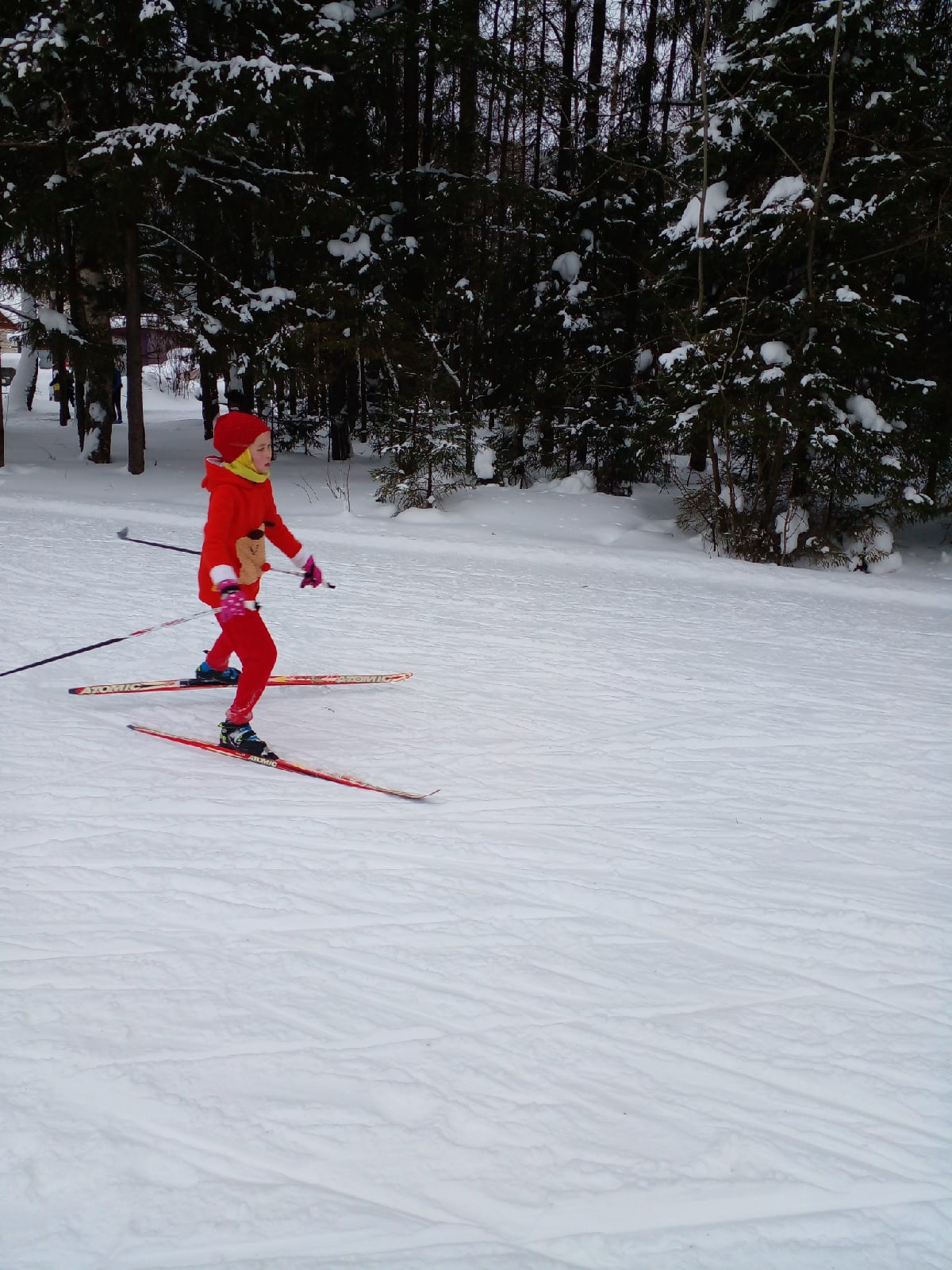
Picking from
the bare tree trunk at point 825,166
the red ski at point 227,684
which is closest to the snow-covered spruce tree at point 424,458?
the bare tree trunk at point 825,166

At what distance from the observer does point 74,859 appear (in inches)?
131

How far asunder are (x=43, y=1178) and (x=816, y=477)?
10.4 meters

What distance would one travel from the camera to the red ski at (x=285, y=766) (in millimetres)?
4039

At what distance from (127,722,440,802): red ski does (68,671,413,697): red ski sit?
37cm

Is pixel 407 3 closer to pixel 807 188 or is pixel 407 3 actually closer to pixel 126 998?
pixel 807 188

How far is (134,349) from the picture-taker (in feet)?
47.9

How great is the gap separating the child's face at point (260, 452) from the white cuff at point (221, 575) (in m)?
0.57

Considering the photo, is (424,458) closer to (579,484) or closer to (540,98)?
(579,484)

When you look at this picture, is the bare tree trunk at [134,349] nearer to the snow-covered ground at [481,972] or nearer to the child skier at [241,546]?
the snow-covered ground at [481,972]

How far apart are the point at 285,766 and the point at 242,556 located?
1.07 meters

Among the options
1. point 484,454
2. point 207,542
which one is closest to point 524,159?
point 484,454

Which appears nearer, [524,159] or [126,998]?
[126,998]

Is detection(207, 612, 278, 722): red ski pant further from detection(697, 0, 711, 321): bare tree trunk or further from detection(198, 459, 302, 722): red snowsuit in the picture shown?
detection(697, 0, 711, 321): bare tree trunk

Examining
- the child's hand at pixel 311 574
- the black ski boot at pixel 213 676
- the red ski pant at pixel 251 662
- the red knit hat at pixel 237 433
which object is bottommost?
the black ski boot at pixel 213 676
